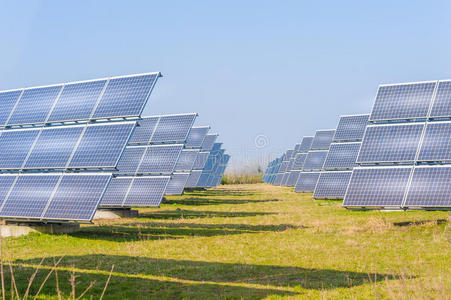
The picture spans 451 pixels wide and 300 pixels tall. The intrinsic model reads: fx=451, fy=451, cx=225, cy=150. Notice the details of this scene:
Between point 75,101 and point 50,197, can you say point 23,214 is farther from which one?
point 75,101

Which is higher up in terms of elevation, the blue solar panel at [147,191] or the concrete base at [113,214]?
the blue solar panel at [147,191]

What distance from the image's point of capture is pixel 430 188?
1555cm

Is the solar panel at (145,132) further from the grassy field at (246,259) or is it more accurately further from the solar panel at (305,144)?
the solar panel at (305,144)

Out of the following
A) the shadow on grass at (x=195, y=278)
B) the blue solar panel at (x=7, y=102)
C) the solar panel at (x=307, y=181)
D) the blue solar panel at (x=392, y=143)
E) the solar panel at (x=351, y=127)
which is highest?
the solar panel at (x=351, y=127)

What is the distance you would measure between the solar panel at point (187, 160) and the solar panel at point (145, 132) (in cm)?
640

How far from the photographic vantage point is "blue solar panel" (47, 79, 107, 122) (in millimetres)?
17297

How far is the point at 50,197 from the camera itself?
14875 millimetres

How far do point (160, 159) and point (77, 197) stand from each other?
39.9 feet

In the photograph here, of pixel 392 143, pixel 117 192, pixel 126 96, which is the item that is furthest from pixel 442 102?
pixel 117 192

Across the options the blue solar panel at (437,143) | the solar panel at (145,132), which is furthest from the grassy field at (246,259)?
the solar panel at (145,132)

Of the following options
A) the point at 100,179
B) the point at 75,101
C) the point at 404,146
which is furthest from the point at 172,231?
the point at 404,146

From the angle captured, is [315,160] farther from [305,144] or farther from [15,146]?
[15,146]

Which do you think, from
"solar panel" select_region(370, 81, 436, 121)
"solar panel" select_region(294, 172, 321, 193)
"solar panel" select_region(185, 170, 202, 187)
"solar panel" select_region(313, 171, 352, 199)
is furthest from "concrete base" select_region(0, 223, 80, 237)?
Answer: "solar panel" select_region(185, 170, 202, 187)

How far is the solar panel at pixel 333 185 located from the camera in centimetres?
2902
